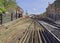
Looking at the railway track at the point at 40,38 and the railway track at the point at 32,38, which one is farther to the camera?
the railway track at the point at 32,38

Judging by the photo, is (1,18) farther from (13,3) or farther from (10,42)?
(13,3)

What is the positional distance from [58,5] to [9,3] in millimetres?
17900

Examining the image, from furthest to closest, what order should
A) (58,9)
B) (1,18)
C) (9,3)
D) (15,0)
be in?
(15,0) → (9,3) → (58,9) → (1,18)

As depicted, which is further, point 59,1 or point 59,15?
point 59,1

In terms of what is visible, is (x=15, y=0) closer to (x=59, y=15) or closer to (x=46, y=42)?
(x=59, y=15)

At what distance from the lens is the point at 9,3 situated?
8406 centimetres

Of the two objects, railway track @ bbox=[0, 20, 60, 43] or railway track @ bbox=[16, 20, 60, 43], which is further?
railway track @ bbox=[0, 20, 60, 43]

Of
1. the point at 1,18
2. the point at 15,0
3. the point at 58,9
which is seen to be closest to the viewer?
the point at 1,18

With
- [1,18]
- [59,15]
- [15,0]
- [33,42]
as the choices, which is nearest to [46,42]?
[33,42]

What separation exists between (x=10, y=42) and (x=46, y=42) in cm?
251

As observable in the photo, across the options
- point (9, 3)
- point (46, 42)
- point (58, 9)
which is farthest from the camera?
point (9, 3)

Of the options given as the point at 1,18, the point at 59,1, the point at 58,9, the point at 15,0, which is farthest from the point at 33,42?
the point at 15,0

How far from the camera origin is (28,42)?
1548cm

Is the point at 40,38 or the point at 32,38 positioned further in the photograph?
the point at 32,38
